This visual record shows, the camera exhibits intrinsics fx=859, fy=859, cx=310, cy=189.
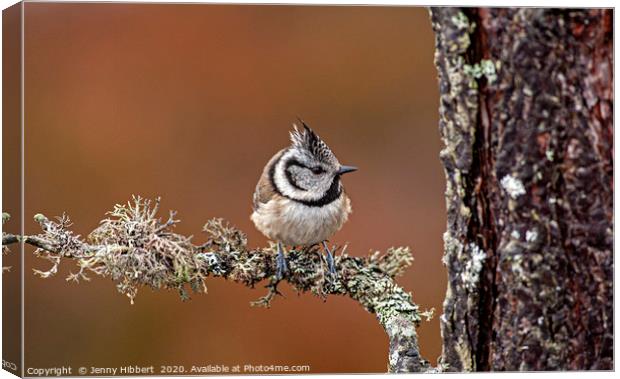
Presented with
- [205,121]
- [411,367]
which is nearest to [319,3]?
[205,121]

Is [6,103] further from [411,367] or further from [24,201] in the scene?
[411,367]

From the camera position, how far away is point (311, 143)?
329cm

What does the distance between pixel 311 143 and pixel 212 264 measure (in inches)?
25.5

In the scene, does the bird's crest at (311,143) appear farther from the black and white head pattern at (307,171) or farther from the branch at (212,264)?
the branch at (212,264)

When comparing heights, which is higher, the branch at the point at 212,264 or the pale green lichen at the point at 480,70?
the pale green lichen at the point at 480,70

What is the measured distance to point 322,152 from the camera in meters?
3.31

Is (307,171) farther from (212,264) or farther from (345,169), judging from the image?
(212,264)

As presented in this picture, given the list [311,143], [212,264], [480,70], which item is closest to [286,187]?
[311,143]

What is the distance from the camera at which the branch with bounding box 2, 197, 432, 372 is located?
9.33ft

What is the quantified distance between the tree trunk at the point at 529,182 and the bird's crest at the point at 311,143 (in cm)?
64

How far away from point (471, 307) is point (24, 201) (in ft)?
5.09

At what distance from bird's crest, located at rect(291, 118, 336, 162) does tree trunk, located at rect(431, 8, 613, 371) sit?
639 millimetres

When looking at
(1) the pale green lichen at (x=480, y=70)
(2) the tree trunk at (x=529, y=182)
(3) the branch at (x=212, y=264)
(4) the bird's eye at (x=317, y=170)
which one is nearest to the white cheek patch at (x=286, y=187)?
(4) the bird's eye at (x=317, y=170)

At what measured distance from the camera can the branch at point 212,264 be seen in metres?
2.84
